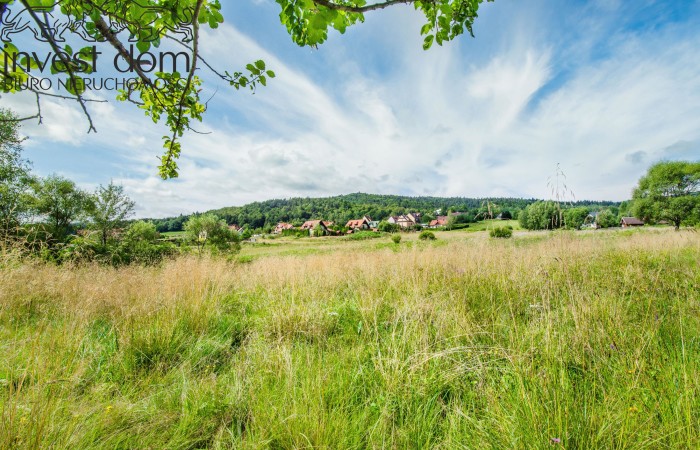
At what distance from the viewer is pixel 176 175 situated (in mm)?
2287

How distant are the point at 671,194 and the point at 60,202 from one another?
58832 millimetres

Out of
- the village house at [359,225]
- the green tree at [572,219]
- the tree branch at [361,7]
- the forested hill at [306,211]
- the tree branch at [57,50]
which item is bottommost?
the village house at [359,225]

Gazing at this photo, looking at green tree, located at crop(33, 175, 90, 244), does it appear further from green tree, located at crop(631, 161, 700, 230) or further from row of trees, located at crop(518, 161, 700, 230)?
green tree, located at crop(631, 161, 700, 230)

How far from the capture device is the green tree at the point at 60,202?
21.0m

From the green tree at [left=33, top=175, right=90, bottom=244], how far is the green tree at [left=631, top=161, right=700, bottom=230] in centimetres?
5383

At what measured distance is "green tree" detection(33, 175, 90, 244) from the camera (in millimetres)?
20989

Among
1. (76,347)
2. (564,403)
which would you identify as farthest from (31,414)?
(564,403)

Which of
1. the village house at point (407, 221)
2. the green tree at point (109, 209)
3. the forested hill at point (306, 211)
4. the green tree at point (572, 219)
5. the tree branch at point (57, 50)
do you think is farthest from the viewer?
the forested hill at point (306, 211)

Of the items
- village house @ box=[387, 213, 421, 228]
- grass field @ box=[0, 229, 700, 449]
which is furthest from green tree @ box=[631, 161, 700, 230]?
village house @ box=[387, 213, 421, 228]

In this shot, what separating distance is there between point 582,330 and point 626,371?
1.58 ft

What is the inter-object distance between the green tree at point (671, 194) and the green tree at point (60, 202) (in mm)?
53830

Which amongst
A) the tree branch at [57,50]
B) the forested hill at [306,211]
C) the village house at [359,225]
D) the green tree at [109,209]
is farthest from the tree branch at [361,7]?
the forested hill at [306,211]

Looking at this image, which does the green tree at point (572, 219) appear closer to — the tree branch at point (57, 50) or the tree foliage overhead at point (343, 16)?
the tree foliage overhead at point (343, 16)

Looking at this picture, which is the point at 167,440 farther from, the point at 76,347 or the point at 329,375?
the point at 76,347
